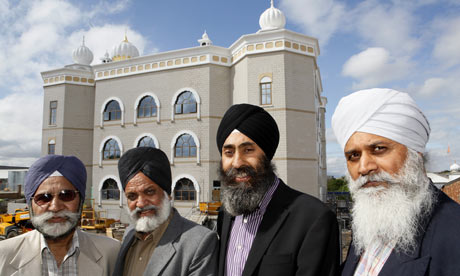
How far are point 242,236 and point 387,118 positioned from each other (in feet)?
4.59

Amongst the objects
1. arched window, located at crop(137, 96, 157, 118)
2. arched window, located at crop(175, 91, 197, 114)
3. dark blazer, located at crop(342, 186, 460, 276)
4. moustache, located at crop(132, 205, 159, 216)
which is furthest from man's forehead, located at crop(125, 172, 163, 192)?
arched window, located at crop(137, 96, 157, 118)

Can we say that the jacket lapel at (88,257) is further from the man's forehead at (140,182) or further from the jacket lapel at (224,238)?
the jacket lapel at (224,238)

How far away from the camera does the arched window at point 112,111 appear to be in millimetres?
20906

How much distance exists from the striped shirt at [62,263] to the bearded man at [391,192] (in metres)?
2.10

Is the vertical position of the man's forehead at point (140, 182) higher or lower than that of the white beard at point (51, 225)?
higher

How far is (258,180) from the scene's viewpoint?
2457mm

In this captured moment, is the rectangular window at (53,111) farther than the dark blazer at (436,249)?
Yes

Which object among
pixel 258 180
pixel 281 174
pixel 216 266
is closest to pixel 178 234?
pixel 216 266

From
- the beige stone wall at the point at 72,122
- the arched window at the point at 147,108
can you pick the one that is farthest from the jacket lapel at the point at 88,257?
the beige stone wall at the point at 72,122

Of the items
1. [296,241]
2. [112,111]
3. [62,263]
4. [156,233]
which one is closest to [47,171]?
[62,263]

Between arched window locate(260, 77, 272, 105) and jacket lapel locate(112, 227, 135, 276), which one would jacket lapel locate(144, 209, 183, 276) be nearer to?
jacket lapel locate(112, 227, 135, 276)

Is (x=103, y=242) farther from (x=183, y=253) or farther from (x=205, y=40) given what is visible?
(x=205, y=40)

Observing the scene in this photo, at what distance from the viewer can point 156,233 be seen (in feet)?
8.48

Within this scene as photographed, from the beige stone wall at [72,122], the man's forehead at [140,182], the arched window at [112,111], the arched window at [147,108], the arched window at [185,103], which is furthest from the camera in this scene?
the beige stone wall at [72,122]
